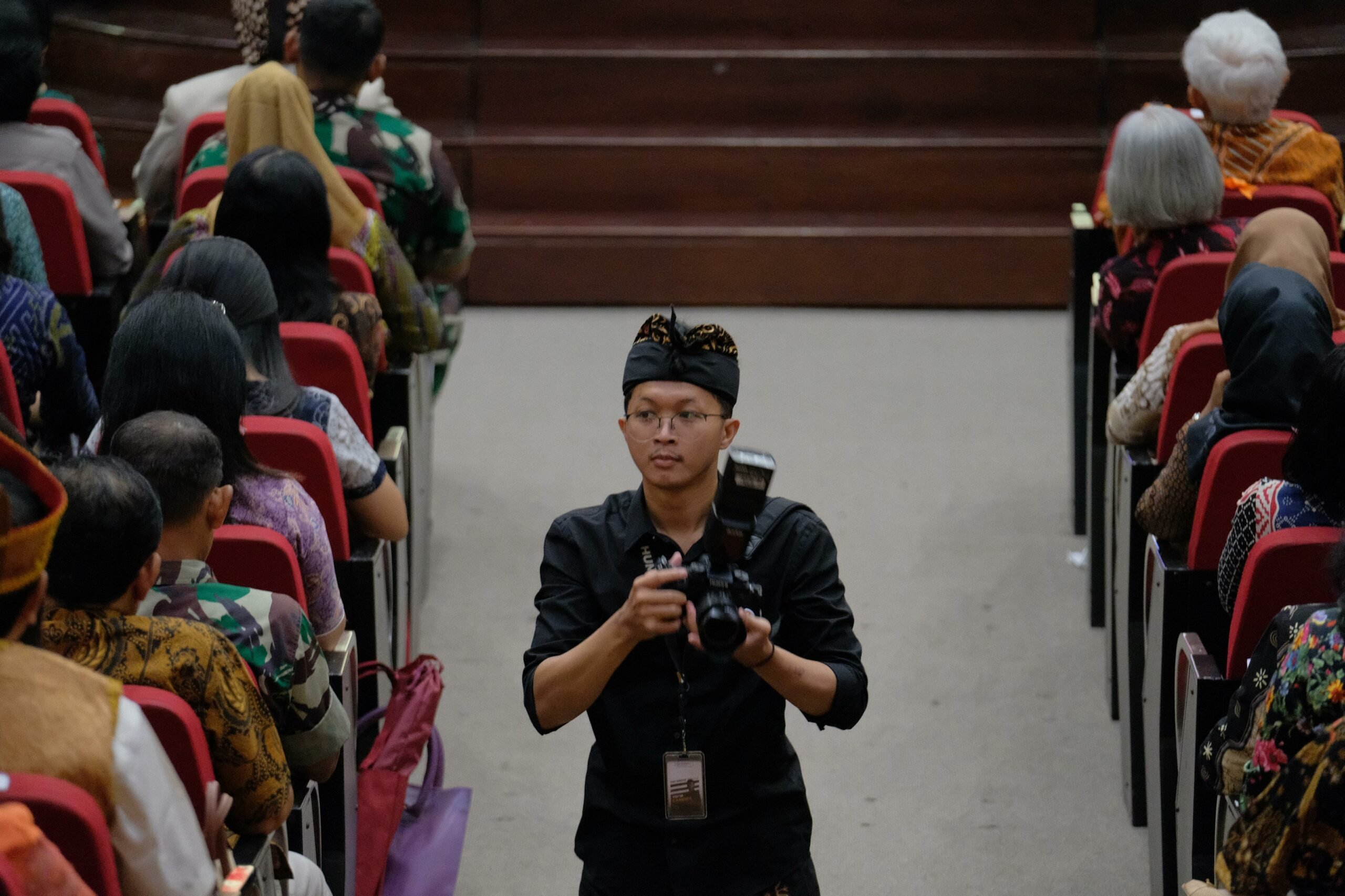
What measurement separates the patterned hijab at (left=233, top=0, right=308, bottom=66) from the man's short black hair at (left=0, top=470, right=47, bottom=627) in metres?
2.55

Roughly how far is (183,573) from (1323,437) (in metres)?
1.27

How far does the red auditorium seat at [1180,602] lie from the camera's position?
2.26 metres

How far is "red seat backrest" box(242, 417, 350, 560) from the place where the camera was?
7.65ft

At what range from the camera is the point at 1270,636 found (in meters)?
1.71

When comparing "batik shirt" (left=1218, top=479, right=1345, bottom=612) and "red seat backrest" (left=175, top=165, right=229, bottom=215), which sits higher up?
"red seat backrest" (left=175, top=165, right=229, bottom=215)

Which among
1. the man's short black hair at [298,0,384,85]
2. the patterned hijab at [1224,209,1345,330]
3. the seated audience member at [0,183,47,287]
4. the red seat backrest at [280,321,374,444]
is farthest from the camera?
the man's short black hair at [298,0,384,85]

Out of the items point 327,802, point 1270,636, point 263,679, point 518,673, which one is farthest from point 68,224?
point 1270,636

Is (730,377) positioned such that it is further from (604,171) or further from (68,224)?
(604,171)

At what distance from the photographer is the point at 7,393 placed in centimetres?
237

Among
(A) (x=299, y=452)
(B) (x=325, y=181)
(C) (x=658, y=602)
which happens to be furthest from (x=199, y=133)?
(C) (x=658, y=602)

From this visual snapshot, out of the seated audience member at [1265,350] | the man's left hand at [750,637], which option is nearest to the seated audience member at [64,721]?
the man's left hand at [750,637]

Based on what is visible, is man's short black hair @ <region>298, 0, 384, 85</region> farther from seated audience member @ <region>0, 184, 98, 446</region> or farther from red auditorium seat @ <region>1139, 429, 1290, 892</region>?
red auditorium seat @ <region>1139, 429, 1290, 892</region>

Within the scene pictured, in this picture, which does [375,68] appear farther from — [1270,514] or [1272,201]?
[1270,514]

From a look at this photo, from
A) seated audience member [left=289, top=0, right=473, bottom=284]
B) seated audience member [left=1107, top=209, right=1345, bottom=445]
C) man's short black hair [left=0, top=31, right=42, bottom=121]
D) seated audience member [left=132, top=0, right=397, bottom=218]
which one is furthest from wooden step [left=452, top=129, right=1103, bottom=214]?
seated audience member [left=1107, top=209, right=1345, bottom=445]
